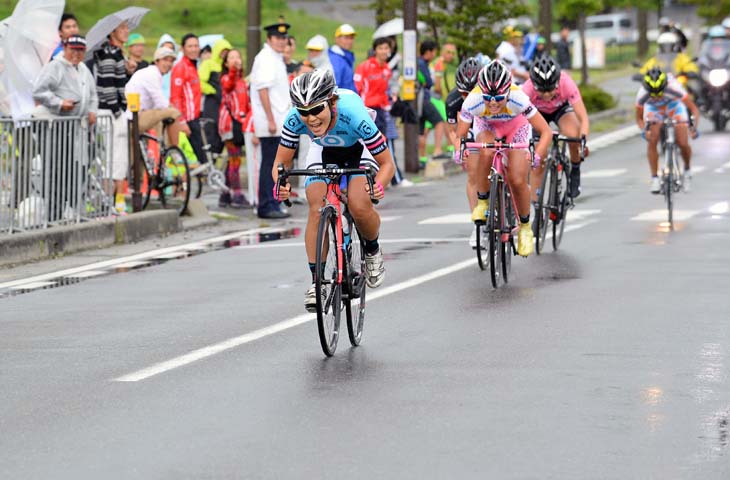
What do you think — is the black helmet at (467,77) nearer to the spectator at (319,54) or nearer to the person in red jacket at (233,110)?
the person in red jacket at (233,110)

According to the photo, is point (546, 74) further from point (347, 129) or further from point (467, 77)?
point (347, 129)

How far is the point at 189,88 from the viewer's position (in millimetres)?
20812

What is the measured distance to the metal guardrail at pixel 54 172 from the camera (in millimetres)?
15633

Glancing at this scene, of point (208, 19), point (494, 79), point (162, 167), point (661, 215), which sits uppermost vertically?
point (208, 19)

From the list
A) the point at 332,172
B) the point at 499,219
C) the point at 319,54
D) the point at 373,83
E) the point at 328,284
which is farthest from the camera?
the point at 373,83

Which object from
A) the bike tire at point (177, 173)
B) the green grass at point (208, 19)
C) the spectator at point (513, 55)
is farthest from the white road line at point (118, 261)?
the green grass at point (208, 19)

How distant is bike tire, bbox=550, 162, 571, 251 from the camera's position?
638 inches

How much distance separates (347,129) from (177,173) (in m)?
9.36

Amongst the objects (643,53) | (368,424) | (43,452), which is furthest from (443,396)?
(643,53)

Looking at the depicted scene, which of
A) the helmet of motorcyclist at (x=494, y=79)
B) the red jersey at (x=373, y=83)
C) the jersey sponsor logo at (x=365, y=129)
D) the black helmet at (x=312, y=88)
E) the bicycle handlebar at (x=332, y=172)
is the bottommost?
the bicycle handlebar at (x=332, y=172)

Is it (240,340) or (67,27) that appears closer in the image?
(240,340)

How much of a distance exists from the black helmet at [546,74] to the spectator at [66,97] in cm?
420

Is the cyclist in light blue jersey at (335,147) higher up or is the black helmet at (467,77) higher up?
the black helmet at (467,77)

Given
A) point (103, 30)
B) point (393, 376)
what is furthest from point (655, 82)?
point (393, 376)
